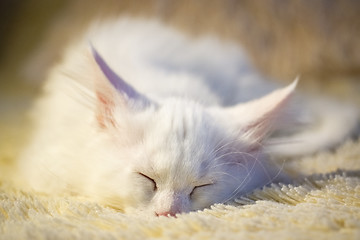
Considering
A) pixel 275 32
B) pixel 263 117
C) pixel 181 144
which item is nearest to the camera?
pixel 181 144

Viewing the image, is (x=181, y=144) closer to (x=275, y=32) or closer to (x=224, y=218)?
(x=224, y=218)

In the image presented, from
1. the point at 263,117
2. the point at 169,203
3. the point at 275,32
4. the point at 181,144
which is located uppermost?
the point at 275,32

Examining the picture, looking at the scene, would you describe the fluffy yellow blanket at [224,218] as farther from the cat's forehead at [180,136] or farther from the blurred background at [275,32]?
the blurred background at [275,32]

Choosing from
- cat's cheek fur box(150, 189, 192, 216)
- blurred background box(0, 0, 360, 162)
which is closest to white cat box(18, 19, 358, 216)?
cat's cheek fur box(150, 189, 192, 216)

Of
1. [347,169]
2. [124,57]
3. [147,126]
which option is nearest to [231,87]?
[124,57]

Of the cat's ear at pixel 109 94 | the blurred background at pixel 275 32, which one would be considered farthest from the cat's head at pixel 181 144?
the blurred background at pixel 275 32

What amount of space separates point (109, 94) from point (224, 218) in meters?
0.41

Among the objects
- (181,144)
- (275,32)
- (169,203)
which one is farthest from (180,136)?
(275,32)

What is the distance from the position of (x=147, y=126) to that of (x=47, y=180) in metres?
0.33

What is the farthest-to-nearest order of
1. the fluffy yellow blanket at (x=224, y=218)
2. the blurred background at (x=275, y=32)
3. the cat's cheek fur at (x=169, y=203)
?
1. the blurred background at (x=275, y=32)
2. the cat's cheek fur at (x=169, y=203)
3. the fluffy yellow blanket at (x=224, y=218)

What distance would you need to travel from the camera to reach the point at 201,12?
2164 mm

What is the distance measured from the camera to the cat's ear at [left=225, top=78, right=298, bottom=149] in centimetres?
96

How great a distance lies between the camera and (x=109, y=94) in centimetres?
95

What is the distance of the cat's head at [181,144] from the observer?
2.73ft
